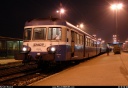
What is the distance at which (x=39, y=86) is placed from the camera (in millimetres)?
9711

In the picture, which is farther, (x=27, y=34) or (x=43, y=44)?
(x=27, y=34)

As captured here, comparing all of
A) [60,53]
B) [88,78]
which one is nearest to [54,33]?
[60,53]

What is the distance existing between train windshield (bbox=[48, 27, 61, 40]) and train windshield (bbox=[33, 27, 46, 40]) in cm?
40

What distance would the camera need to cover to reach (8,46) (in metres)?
30.4

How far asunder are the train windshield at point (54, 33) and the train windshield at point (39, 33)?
0.40 meters

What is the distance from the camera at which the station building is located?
29.3 meters

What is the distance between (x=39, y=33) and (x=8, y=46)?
15.1 m

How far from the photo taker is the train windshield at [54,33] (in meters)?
15.7

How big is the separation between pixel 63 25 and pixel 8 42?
1584 cm

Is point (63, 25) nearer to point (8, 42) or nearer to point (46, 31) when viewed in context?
point (46, 31)

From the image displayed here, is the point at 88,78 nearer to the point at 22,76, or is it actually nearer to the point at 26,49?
the point at 22,76

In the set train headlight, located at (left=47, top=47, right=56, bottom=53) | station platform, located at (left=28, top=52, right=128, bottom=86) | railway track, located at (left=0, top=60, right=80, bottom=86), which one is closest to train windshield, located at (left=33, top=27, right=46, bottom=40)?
train headlight, located at (left=47, top=47, right=56, bottom=53)

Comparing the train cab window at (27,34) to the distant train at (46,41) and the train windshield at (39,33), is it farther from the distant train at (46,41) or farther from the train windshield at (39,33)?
the train windshield at (39,33)

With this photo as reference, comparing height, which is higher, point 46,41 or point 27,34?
point 27,34
